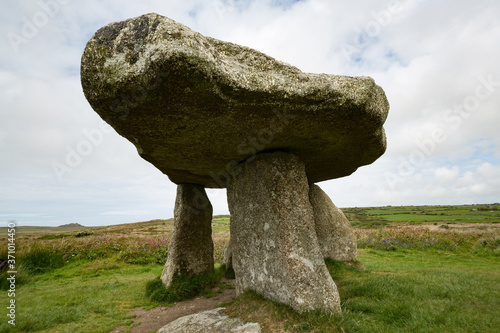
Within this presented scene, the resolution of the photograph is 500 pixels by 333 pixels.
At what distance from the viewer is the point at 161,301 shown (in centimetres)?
789

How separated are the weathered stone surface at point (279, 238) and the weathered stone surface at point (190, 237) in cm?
284

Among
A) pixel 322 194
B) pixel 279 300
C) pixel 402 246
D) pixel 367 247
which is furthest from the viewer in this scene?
pixel 367 247

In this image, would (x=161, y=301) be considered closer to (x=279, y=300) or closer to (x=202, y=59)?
(x=279, y=300)

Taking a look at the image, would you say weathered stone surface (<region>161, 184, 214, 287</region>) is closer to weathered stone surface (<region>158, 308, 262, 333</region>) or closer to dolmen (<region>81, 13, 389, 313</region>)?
dolmen (<region>81, 13, 389, 313</region>)

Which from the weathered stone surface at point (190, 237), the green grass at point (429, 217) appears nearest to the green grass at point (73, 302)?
the weathered stone surface at point (190, 237)

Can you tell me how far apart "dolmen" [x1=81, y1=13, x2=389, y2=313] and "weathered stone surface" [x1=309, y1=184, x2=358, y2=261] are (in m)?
2.60

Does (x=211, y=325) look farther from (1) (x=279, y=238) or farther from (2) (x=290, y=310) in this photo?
(1) (x=279, y=238)

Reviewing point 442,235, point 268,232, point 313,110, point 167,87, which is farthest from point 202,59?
point 442,235

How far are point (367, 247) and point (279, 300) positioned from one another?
1577 centimetres

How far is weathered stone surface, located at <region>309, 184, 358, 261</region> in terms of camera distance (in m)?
10.0

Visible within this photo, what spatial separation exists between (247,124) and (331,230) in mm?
7059

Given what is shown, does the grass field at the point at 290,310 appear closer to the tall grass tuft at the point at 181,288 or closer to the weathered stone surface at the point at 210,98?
the tall grass tuft at the point at 181,288

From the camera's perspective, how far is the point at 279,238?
5.46 metres

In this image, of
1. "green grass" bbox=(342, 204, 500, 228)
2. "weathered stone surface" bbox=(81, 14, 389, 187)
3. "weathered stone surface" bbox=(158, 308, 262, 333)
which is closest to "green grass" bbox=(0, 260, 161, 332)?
"weathered stone surface" bbox=(158, 308, 262, 333)
